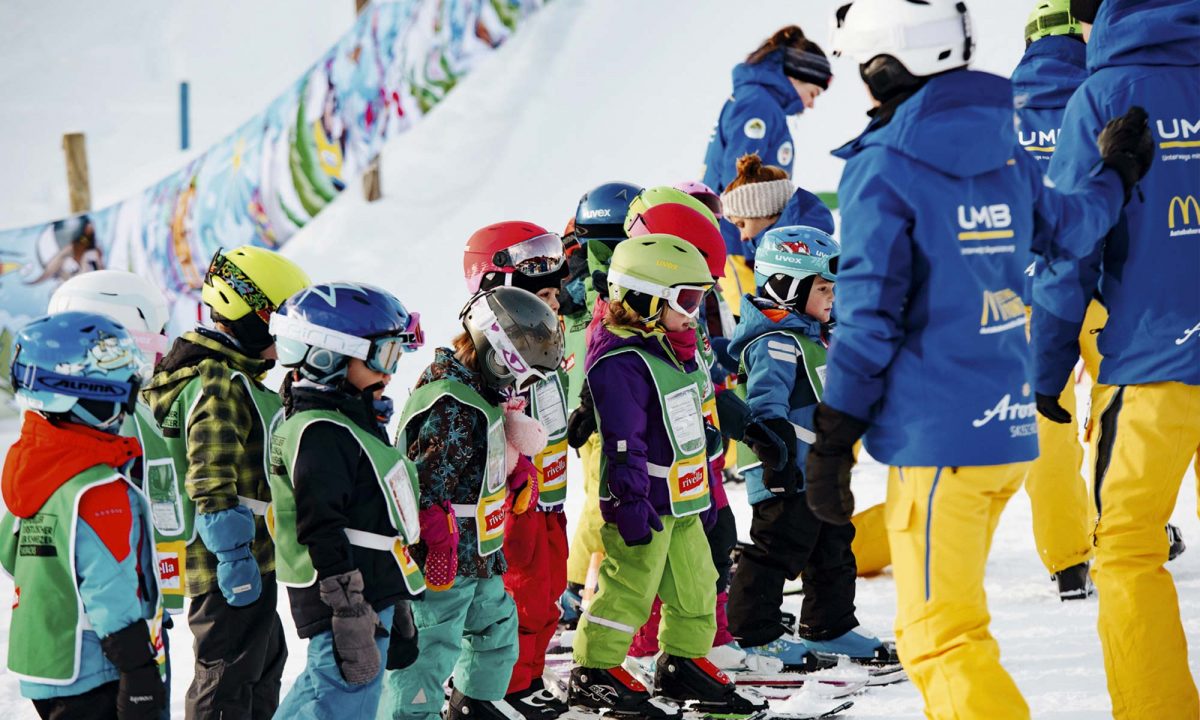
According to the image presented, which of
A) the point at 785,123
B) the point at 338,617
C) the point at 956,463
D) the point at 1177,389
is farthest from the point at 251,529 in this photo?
the point at 785,123

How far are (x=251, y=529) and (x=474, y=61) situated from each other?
38.2 ft

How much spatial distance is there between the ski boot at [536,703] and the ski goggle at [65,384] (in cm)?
201

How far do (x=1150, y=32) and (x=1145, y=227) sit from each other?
604 millimetres

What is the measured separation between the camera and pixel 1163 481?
422cm

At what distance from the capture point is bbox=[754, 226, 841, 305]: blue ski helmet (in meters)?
5.82

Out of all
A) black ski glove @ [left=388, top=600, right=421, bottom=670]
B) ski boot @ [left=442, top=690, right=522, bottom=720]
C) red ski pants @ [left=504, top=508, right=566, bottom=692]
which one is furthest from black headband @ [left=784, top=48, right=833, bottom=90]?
black ski glove @ [left=388, top=600, right=421, bottom=670]

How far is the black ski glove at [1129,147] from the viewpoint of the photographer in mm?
4023

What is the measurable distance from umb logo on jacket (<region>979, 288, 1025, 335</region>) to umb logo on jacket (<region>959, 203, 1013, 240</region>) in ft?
0.48

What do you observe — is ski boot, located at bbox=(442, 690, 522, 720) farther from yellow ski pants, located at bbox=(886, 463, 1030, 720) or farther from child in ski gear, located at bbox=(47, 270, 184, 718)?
yellow ski pants, located at bbox=(886, 463, 1030, 720)

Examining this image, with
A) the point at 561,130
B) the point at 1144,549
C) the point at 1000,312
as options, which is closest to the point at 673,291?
the point at 1000,312

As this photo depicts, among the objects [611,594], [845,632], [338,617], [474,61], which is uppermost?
[474,61]

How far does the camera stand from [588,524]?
6.11 metres

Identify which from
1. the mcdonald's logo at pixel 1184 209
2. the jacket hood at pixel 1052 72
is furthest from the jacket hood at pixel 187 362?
the jacket hood at pixel 1052 72

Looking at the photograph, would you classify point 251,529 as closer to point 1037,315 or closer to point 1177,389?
point 1037,315
